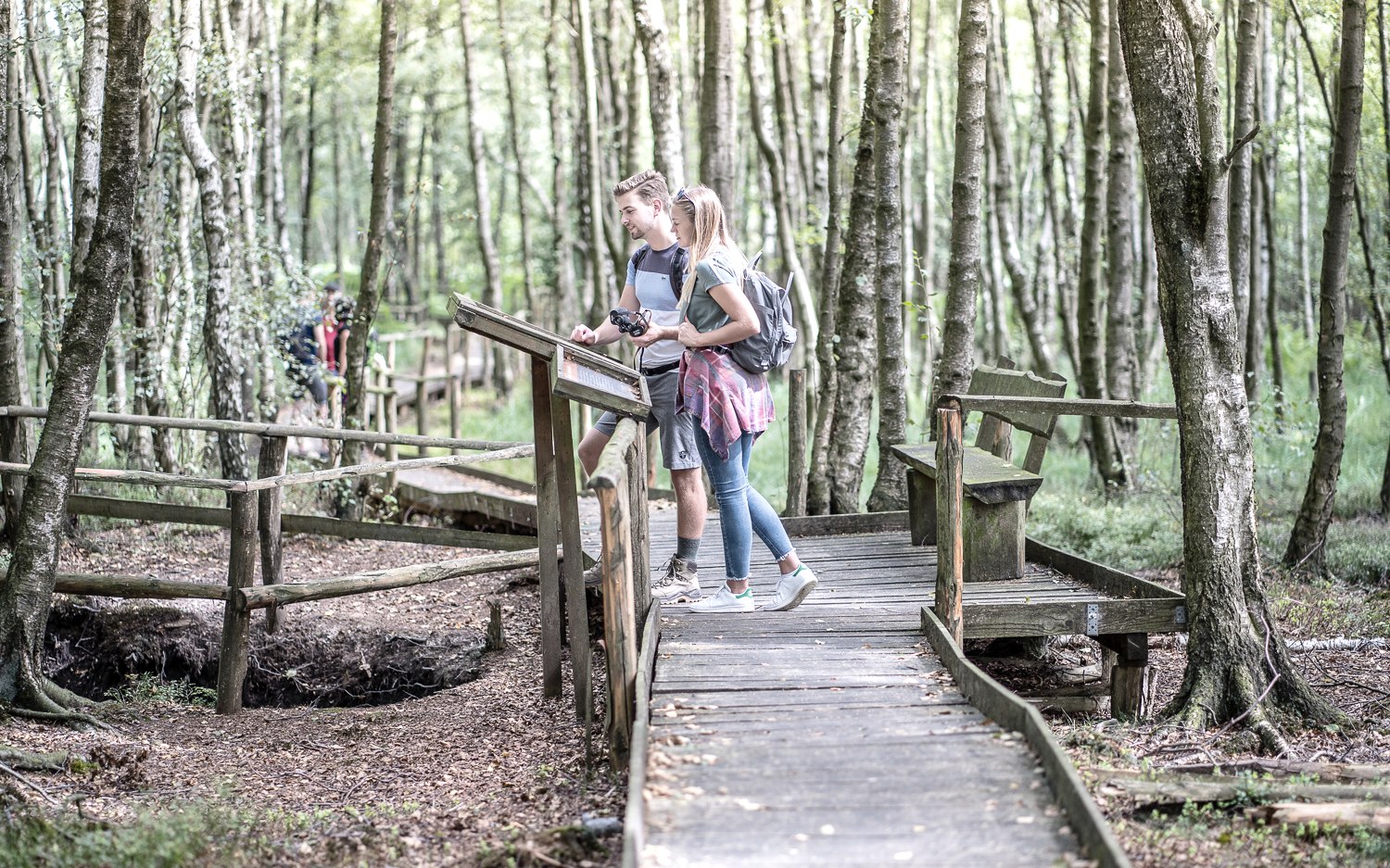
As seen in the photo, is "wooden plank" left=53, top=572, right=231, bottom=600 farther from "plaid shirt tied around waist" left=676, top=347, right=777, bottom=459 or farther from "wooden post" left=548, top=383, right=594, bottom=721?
"plaid shirt tied around waist" left=676, top=347, right=777, bottom=459

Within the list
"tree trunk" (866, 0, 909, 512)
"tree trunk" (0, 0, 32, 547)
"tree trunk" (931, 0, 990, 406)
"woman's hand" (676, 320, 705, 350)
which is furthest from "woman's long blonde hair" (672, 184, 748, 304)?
"tree trunk" (0, 0, 32, 547)

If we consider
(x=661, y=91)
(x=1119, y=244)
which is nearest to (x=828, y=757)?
(x=661, y=91)

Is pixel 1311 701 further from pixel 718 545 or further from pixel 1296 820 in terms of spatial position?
pixel 718 545

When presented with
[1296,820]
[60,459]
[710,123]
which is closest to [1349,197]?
[710,123]

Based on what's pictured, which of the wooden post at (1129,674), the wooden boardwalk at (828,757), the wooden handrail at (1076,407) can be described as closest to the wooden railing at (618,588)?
the wooden boardwalk at (828,757)

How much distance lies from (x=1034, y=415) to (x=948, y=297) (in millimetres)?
1282

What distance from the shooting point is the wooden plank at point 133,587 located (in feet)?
21.6

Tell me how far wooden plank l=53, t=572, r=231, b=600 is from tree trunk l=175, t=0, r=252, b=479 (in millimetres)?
2885

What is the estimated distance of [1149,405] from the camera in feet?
19.2

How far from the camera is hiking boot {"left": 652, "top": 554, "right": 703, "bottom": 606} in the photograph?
6090 mm

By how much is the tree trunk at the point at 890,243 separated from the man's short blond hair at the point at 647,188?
2846 mm

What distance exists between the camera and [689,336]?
5301 mm

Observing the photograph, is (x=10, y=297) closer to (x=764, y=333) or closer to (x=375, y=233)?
(x=375, y=233)

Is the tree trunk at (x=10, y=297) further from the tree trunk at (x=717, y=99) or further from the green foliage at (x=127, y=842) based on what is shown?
the tree trunk at (x=717, y=99)
